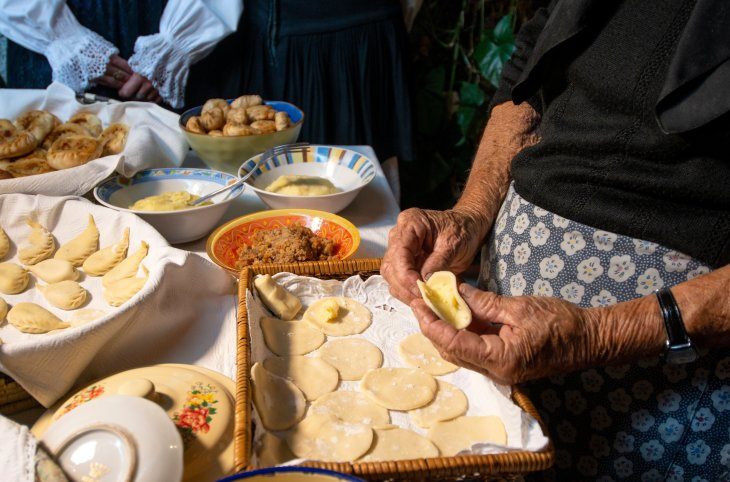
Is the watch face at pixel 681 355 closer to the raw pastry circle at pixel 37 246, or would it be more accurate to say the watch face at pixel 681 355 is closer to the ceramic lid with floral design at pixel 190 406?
the ceramic lid with floral design at pixel 190 406

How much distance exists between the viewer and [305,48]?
2.81 meters

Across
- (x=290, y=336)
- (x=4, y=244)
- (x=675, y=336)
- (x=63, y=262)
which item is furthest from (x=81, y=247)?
(x=675, y=336)

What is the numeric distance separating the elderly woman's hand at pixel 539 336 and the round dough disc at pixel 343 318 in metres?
0.23

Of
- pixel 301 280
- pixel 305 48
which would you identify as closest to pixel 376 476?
pixel 301 280

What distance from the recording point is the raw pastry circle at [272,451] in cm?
77

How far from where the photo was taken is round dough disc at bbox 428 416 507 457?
839 millimetres

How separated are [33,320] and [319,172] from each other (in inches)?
37.4

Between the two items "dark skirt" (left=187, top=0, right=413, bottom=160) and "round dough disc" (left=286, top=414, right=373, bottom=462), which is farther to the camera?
"dark skirt" (left=187, top=0, right=413, bottom=160)

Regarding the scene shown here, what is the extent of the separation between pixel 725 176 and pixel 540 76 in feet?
1.30

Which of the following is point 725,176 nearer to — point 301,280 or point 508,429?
point 508,429

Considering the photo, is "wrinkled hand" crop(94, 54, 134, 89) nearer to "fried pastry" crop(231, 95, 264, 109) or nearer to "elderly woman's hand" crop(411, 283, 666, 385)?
"fried pastry" crop(231, 95, 264, 109)

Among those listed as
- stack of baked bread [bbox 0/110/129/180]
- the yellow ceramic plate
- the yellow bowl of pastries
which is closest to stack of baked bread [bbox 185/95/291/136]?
the yellow bowl of pastries

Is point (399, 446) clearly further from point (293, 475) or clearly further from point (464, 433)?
point (293, 475)

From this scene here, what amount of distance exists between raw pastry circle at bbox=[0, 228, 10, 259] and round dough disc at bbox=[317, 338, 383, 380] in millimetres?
739
